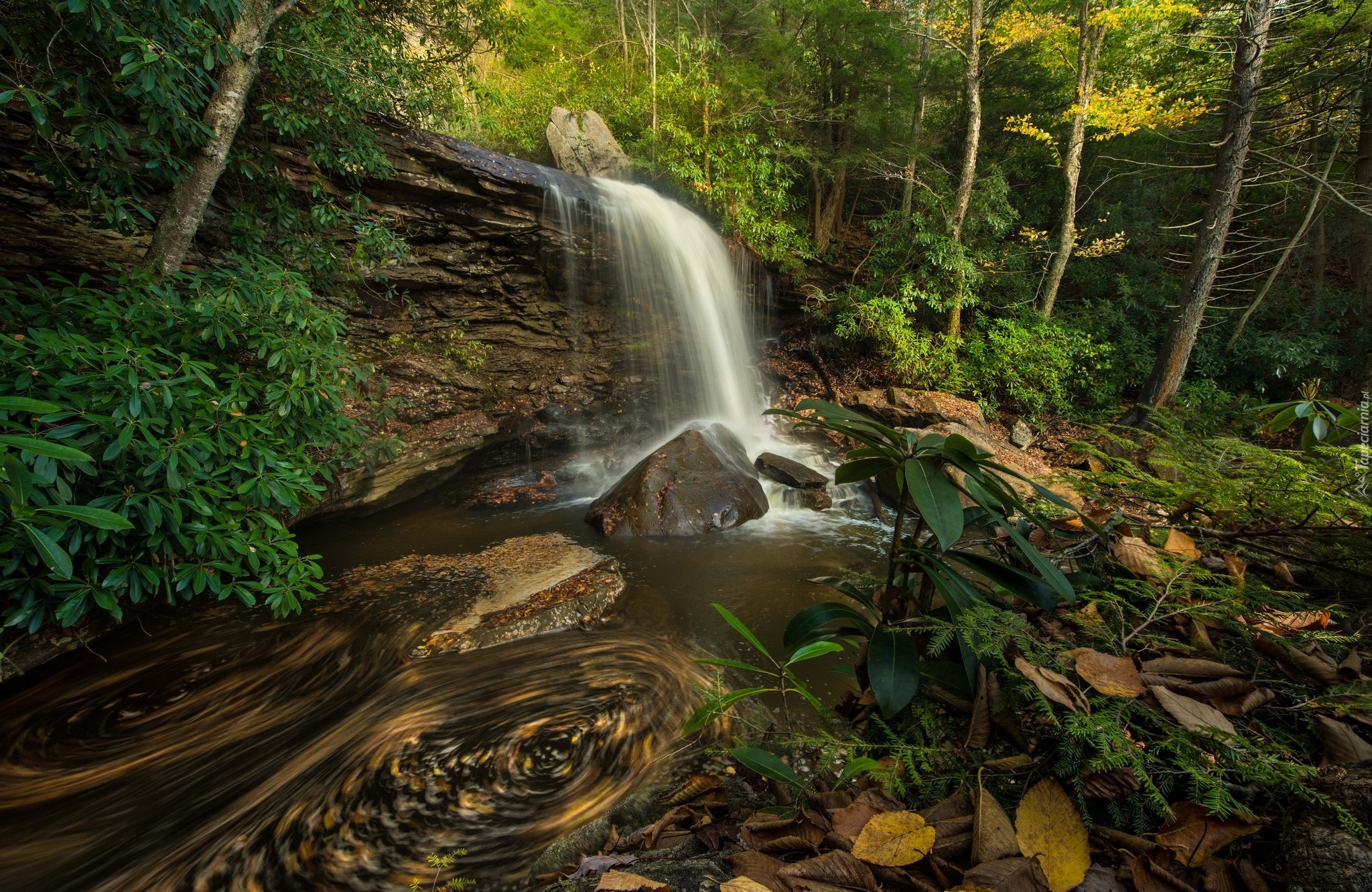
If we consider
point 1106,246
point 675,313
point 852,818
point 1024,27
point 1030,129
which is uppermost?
point 1024,27

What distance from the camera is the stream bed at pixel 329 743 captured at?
82.7 inches

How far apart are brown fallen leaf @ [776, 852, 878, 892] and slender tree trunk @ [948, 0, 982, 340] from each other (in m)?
9.88

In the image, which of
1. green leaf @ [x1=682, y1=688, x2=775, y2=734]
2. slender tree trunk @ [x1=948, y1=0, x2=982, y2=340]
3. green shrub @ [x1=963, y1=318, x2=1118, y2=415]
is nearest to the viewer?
green leaf @ [x1=682, y1=688, x2=775, y2=734]

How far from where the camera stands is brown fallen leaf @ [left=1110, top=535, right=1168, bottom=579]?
4.37 feet

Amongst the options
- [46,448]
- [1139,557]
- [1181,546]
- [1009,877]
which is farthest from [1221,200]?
[46,448]

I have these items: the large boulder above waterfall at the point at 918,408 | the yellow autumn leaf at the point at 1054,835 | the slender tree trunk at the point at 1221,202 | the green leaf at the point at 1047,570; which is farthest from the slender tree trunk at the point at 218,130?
the slender tree trunk at the point at 1221,202

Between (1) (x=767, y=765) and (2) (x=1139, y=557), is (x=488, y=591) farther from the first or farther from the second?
(2) (x=1139, y=557)

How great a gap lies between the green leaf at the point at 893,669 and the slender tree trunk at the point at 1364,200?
10478 millimetres

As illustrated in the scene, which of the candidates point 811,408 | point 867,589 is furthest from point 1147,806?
point 811,408

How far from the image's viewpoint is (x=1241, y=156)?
6.51m

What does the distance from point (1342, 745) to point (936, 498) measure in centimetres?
72

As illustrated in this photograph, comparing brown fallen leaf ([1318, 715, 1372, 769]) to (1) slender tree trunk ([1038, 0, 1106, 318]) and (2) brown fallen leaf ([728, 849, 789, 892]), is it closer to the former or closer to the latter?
(2) brown fallen leaf ([728, 849, 789, 892])

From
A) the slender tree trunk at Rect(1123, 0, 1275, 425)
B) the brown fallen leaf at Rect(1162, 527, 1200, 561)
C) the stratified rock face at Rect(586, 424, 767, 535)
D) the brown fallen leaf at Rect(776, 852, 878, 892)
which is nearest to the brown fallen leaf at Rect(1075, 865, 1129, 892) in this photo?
the brown fallen leaf at Rect(776, 852, 878, 892)

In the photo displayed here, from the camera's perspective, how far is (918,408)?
8625 mm
